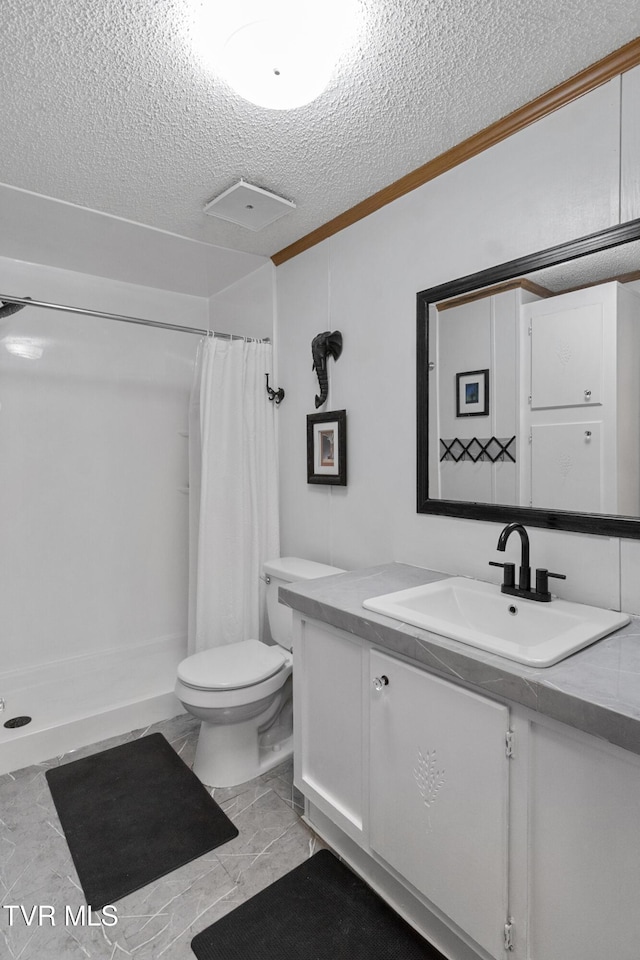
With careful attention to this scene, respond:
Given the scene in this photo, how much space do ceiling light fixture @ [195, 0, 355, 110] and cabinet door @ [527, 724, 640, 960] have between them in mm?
1641

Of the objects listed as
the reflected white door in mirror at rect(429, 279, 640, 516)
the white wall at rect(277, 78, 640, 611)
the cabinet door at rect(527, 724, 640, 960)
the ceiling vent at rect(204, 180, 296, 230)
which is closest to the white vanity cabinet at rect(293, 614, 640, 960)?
the cabinet door at rect(527, 724, 640, 960)

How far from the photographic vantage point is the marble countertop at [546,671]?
3.03ft

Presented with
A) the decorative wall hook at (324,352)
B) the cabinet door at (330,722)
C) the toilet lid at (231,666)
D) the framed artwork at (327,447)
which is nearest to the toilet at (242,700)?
the toilet lid at (231,666)

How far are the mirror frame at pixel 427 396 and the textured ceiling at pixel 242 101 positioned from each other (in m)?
0.46

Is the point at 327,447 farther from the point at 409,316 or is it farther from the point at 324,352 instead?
the point at 409,316

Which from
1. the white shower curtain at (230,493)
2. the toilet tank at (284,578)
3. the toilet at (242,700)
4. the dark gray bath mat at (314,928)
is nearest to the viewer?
the dark gray bath mat at (314,928)

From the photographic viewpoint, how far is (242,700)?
1.98 metres

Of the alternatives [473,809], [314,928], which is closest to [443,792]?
[473,809]

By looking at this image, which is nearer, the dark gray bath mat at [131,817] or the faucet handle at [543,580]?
the faucet handle at [543,580]

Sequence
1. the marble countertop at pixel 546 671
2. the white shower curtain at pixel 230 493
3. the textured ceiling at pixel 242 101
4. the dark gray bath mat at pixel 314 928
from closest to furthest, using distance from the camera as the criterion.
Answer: the marble countertop at pixel 546 671
the textured ceiling at pixel 242 101
the dark gray bath mat at pixel 314 928
the white shower curtain at pixel 230 493

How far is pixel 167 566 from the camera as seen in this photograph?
3.16m

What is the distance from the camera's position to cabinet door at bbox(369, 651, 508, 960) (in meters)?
1.13

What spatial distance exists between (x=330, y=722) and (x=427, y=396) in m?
1.16

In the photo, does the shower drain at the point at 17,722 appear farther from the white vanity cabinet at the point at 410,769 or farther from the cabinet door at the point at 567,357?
the cabinet door at the point at 567,357
